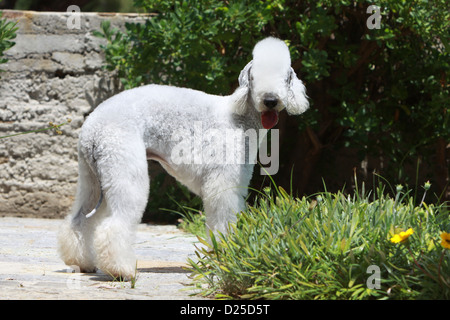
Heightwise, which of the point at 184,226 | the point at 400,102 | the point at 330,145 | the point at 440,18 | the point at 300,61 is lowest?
the point at 184,226

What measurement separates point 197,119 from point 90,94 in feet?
11.2

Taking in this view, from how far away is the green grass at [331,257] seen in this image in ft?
10.2

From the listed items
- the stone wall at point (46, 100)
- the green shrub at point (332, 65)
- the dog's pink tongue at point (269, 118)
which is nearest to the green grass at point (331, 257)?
the dog's pink tongue at point (269, 118)

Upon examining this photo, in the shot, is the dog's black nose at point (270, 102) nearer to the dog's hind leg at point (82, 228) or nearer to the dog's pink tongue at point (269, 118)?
the dog's pink tongue at point (269, 118)

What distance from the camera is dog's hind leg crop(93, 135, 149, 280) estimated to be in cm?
374

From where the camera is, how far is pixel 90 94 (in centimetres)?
731

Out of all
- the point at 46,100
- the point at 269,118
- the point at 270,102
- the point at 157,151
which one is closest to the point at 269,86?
the point at 270,102

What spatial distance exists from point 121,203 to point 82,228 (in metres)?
0.43

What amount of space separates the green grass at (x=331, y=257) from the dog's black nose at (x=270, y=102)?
61 cm

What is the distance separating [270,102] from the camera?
3.98 m

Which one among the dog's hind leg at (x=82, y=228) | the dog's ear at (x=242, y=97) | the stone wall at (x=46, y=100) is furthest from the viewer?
the stone wall at (x=46, y=100)

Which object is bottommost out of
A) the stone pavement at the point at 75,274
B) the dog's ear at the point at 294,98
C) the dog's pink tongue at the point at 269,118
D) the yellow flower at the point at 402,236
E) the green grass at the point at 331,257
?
the stone pavement at the point at 75,274
